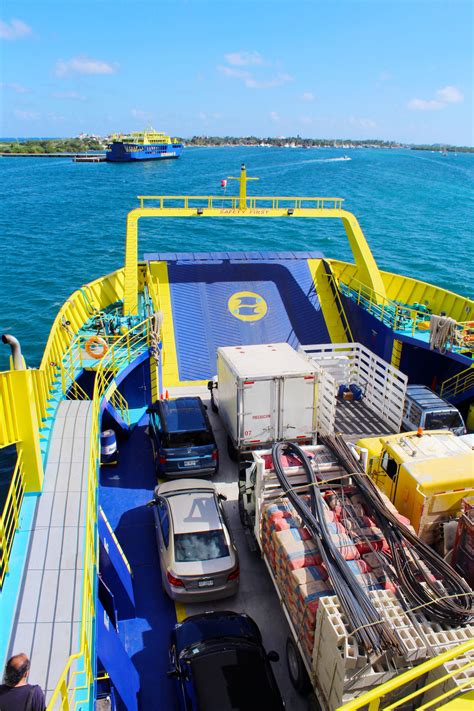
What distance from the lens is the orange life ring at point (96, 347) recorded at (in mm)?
13688

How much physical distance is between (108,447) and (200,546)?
15.5 ft

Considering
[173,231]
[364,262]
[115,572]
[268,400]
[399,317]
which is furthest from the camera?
[173,231]

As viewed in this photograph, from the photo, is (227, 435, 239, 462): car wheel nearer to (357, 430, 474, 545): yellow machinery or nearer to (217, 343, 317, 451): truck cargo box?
(217, 343, 317, 451): truck cargo box

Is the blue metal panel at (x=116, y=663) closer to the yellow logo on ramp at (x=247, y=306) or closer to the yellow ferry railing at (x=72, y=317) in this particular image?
the yellow ferry railing at (x=72, y=317)

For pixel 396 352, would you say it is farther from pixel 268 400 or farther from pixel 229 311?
pixel 268 400

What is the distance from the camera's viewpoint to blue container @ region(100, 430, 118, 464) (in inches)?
500

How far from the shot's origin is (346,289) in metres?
20.1

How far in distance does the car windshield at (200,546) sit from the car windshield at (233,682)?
1.98 m

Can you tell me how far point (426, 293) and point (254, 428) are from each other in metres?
10.9

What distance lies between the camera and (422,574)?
6.89m

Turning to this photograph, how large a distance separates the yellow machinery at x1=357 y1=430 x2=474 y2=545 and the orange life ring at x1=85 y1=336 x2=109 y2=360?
7571mm

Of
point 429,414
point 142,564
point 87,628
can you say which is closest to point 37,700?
point 87,628

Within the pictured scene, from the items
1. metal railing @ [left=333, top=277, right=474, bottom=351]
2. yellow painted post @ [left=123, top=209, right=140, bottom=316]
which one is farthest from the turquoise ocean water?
metal railing @ [left=333, top=277, right=474, bottom=351]

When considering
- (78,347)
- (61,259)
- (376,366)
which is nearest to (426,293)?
(376,366)
